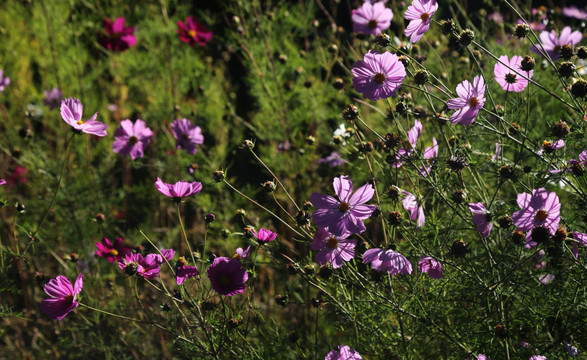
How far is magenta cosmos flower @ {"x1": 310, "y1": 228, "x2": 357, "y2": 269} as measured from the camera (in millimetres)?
935

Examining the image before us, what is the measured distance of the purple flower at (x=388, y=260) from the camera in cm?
85

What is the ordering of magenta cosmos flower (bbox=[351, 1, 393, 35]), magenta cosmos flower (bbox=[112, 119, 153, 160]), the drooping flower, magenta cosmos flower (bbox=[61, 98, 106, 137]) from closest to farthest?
1. magenta cosmos flower (bbox=[61, 98, 106, 137])
2. the drooping flower
3. magenta cosmos flower (bbox=[351, 1, 393, 35])
4. magenta cosmos flower (bbox=[112, 119, 153, 160])

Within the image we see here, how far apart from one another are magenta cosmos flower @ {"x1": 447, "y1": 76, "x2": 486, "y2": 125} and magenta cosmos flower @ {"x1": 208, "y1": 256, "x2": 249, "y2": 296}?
0.47m

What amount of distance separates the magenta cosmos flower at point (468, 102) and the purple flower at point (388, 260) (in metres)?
0.25

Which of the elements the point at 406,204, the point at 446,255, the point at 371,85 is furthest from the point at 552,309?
the point at 371,85

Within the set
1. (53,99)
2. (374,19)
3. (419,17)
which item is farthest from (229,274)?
(53,99)

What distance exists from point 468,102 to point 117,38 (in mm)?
1567

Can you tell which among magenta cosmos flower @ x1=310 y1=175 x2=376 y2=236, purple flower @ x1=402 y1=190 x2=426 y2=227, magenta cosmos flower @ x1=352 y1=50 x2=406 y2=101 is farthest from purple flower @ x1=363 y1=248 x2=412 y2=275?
magenta cosmos flower @ x1=352 y1=50 x2=406 y2=101

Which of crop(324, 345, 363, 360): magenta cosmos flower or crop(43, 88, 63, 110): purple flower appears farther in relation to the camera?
crop(43, 88, 63, 110): purple flower

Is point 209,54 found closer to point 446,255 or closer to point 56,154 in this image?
point 56,154

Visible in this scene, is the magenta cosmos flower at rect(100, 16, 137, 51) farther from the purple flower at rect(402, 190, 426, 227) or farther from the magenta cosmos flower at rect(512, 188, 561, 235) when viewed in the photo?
the magenta cosmos flower at rect(512, 188, 561, 235)

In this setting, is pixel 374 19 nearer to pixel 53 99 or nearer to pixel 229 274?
pixel 229 274

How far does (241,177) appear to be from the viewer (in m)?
2.67

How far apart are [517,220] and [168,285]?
4.47 ft
